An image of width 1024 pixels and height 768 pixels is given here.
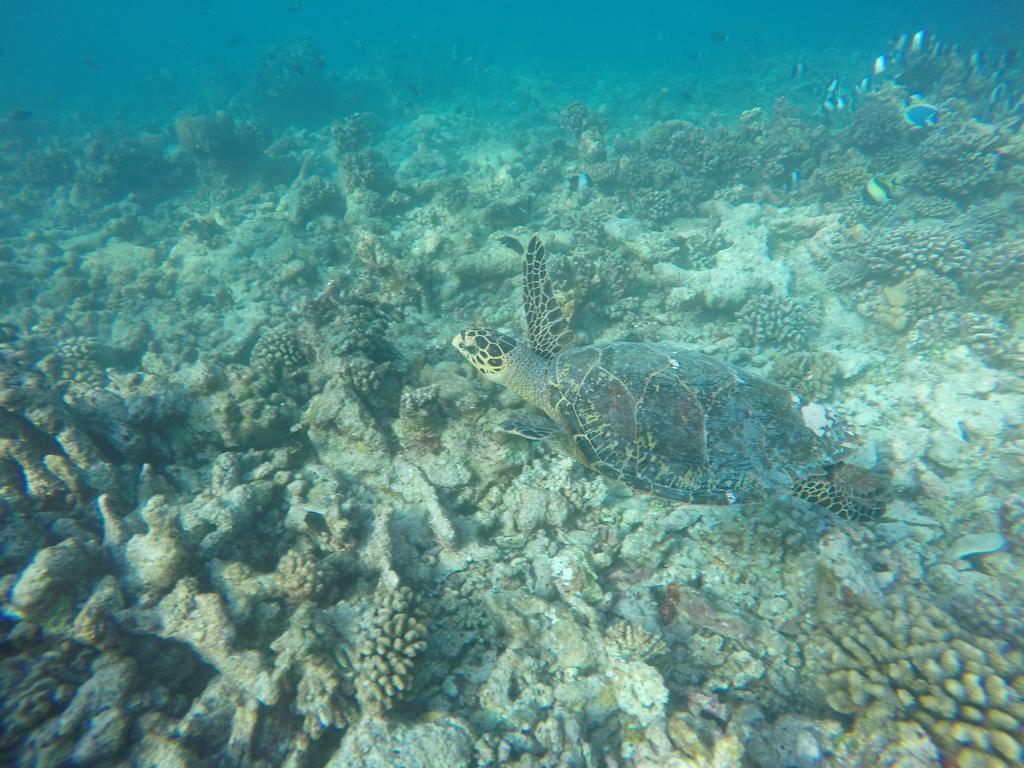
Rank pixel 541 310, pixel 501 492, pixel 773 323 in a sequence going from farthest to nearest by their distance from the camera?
pixel 773 323
pixel 541 310
pixel 501 492

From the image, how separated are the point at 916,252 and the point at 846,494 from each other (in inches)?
228

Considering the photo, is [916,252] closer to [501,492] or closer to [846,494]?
[846,494]

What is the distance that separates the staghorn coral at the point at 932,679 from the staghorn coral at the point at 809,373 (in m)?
3.28

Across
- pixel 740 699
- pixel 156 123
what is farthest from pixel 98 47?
pixel 740 699

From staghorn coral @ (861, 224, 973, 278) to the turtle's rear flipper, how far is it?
5318 mm

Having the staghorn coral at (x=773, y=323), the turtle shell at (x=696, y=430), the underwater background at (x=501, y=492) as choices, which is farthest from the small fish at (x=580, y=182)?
the turtle shell at (x=696, y=430)

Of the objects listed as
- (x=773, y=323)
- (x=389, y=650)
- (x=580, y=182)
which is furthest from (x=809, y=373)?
(x=580, y=182)

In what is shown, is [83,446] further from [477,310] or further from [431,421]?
[477,310]

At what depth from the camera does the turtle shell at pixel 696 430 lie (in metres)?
3.67

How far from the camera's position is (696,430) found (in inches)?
150

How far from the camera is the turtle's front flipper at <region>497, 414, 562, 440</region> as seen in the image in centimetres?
389

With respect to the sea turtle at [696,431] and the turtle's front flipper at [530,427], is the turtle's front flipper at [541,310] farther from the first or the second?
the turtle's front flipper at [530,427]

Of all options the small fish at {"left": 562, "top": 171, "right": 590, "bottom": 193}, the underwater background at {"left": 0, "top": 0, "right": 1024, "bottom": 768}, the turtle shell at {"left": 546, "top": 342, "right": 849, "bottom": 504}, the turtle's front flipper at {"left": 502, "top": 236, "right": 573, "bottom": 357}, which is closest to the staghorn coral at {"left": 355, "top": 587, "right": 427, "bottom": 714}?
the underwater background at {"left": 0, "top": 0, "right": 1024, "bottom": 768}

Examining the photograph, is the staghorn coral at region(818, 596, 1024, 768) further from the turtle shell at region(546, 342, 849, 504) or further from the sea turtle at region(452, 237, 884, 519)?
the turtle shell at region(546, 342, 849, 504)
